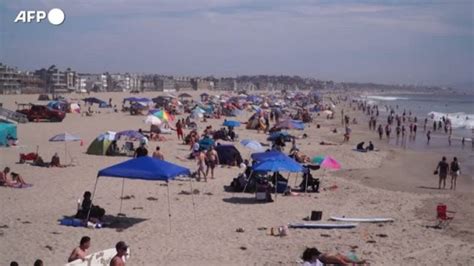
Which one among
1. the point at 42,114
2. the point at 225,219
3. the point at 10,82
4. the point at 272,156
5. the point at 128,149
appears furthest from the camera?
the point at 10,82

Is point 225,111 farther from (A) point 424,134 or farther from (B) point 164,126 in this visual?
(B) point 164,126

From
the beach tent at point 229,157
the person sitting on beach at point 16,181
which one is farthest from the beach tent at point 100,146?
the person sitting on beach at point 16,181

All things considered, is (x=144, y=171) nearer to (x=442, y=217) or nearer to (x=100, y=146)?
(x=442, y=217)

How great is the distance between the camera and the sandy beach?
1002 centimetres

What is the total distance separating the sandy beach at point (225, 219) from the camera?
1002 centimetres

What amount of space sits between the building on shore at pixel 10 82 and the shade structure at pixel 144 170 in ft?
294

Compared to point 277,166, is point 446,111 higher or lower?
lower

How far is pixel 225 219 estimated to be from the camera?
1255 centimetres

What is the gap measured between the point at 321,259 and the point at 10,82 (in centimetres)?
10296

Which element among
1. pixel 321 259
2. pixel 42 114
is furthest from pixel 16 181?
pixel 42 114

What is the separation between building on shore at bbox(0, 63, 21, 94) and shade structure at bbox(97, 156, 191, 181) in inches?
3529

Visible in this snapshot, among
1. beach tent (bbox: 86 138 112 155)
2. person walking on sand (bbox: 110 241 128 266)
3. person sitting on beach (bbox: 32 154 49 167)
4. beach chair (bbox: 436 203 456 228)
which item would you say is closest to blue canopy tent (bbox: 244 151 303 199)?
beach chair (bbox: 436 203 456 228)

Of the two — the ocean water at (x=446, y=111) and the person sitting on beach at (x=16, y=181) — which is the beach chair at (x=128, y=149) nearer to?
the person sitting on beach at (x=16, y=181)

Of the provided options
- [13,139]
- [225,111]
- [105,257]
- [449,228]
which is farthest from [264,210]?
[225,111]
